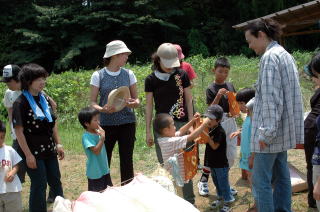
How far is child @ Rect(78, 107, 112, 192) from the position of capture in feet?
13.2

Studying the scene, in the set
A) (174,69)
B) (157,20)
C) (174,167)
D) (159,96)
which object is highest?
(157,20)

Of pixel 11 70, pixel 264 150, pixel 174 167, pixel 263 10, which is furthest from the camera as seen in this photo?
pixel 263 10

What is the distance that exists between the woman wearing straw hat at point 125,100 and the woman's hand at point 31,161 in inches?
35.2

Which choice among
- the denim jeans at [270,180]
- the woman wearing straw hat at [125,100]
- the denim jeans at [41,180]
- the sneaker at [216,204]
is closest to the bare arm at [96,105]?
the woman wearing straw hat at [125,100]

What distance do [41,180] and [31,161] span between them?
0.79ft

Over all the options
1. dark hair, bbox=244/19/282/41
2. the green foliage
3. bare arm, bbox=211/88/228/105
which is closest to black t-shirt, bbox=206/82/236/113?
bare arm, bbox=211/88/228/105

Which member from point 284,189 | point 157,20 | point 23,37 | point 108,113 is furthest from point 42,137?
point 23,37

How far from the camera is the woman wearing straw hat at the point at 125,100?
14.1ft

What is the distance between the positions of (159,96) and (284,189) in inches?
58.7

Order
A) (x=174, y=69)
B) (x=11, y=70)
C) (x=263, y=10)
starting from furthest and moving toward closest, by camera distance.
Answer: (x=263, y=10) < (x=11, y=70) < (x=174, y=69)

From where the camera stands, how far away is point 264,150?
129 inches

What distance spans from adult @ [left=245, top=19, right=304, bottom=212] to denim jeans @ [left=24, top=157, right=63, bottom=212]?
1854 millimetres

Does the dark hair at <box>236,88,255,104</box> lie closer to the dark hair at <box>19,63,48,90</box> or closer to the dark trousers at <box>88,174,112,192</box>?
the dark trousers at <box>88,174,112,192</box>

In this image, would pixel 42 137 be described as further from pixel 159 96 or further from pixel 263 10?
pixel 263 10
